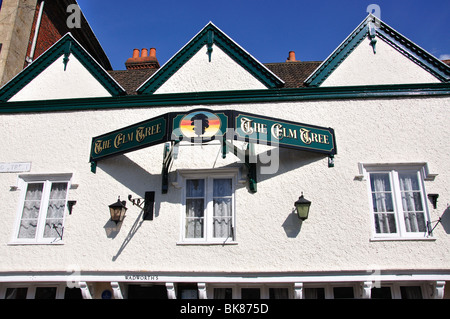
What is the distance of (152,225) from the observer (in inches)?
287

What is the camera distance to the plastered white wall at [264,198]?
6.86 metres

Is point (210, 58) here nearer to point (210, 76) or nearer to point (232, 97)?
point (210, 76)

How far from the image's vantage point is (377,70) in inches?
328

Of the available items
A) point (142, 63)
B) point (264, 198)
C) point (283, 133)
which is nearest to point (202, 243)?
point (264, 198)

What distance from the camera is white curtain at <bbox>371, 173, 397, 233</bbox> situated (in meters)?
7.07

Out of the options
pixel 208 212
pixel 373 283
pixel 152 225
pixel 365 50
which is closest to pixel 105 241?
pixel 152 225

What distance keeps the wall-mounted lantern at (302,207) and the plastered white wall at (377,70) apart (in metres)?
2.91

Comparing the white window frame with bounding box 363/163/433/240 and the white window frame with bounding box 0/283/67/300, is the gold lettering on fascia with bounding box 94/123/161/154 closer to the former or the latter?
the white window frame with bounding box 0/283/67/300

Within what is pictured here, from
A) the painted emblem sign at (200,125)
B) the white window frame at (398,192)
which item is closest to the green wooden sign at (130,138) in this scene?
the painted emblem sign at (200,125)

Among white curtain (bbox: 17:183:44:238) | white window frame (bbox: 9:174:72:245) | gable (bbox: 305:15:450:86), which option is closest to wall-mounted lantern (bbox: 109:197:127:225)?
white window frame (bbox: 9:174:72:245)

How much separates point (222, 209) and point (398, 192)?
345 cm

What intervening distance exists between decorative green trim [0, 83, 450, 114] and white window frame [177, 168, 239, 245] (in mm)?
1647

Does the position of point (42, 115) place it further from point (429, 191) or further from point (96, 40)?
point (429, 191)
